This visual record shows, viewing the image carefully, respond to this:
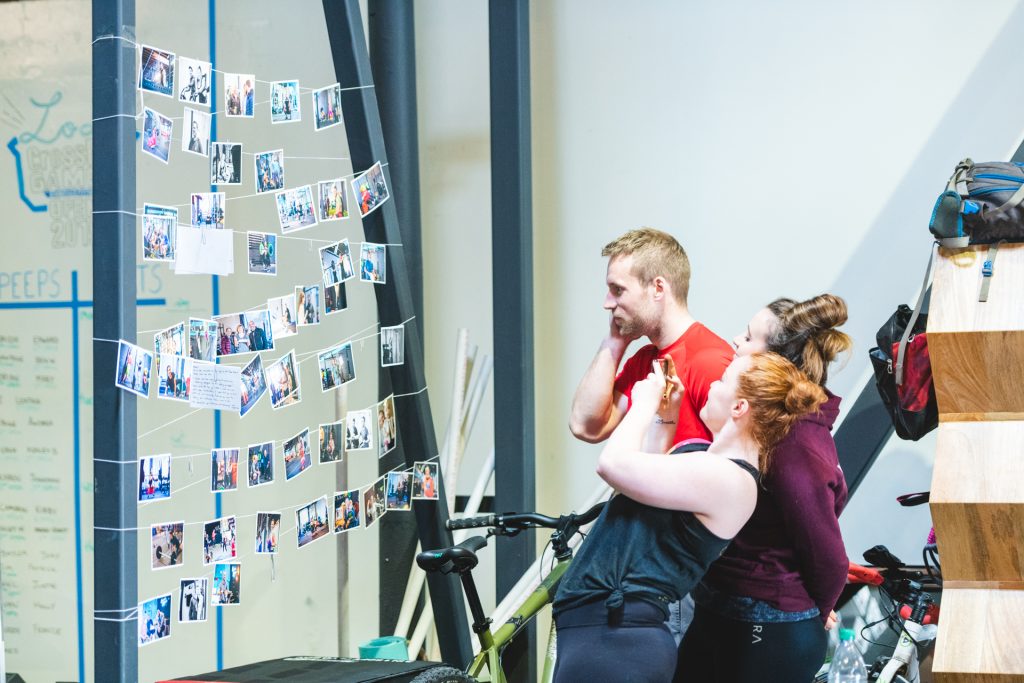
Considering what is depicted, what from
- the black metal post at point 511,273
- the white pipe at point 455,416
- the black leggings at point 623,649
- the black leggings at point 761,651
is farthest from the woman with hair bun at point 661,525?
the white pipe at point 455,416

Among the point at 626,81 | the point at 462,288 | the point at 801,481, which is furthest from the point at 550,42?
the point at 801,481

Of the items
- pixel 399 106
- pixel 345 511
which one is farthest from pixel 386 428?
pixel 399 106

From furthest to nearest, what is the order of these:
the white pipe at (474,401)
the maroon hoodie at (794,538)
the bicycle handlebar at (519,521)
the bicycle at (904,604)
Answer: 1. the white pipe at (474,401)
2. the bicycle at (904,604)
3. the bicycle handlebar at (519,521)
4. the maroon hoodie at (794,538)

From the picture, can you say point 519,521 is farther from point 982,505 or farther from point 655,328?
point 982,505

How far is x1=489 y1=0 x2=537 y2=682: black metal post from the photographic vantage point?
11.2ft

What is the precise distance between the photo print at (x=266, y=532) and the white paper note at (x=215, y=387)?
1.16 ft

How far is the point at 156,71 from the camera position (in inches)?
94.4

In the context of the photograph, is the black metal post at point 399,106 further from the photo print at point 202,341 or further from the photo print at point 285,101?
the photo print at point 202,341

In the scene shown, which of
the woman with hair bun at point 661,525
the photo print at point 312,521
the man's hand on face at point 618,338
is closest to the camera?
the woman with hair bun at point 661,525

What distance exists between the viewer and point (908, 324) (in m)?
2.81

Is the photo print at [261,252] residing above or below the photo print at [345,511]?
above

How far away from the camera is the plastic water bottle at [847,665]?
3203mm

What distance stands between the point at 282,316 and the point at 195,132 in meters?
0.55

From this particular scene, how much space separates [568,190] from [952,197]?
1.54 meters
